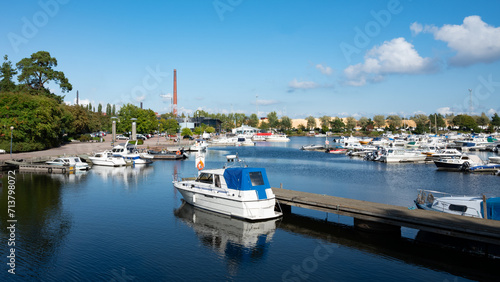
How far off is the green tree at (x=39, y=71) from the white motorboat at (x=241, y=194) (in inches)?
2642

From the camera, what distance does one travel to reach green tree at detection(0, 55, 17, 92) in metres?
79.2

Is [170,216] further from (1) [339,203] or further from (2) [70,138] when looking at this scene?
(2) [70,138]

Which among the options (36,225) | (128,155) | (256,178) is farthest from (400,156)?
(36,225)

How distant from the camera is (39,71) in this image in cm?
7856

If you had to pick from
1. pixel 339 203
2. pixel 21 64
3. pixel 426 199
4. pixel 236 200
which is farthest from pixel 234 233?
pixel 21 64

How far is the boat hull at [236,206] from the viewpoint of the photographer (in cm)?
2409

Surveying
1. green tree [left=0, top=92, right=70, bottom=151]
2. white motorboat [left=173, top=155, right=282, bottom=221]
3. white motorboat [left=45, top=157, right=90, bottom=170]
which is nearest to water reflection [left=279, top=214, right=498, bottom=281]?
white motorboat [left=173, top=155, right=282, bottom=221]

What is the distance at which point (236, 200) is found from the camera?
2427 centimetres

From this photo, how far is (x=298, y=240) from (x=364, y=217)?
4378mm

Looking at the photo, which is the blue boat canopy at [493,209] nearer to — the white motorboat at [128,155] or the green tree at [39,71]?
the white motorboat at [128,155]

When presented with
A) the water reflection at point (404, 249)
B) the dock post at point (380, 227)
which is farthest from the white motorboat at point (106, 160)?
the dock post at point (380, 227)

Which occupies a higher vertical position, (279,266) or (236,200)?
(236,200)

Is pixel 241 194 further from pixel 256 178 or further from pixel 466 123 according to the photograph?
pixel 466 123

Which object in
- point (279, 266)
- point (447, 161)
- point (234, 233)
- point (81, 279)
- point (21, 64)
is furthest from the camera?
point (21, 64)
